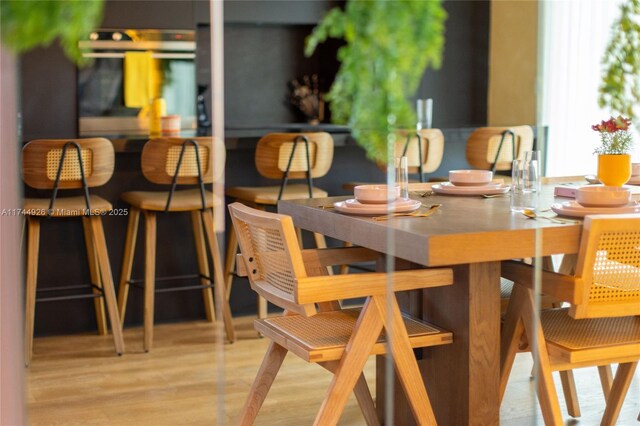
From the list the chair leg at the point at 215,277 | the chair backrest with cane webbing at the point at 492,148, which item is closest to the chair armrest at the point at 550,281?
the chair backrest with cane webbing at the point at 492,148

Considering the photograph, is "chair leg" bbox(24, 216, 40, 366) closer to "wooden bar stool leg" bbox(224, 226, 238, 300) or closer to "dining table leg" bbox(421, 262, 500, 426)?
"dining table leg" bbox(421, 262, 500, 426)

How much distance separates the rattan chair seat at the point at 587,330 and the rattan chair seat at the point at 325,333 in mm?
296

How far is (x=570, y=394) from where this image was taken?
323cm

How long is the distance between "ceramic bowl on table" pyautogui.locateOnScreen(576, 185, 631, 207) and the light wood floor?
52cm

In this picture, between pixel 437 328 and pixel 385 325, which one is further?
pixel 437 328

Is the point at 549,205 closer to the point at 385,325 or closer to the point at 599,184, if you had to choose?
the point at 599,184

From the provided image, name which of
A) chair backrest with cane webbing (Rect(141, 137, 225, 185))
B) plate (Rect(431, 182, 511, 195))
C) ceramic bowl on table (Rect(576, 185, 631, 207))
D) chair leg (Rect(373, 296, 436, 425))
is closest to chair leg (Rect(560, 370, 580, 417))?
plate (Rect(431, 182, 511, 195))

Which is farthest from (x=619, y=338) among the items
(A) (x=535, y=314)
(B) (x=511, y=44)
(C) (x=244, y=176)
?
(C) (x=244, y=176)

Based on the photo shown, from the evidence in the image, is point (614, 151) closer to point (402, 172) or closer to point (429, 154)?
point (402, 172)

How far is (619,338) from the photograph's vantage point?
8.43 ft

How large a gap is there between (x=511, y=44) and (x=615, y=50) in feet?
1.03

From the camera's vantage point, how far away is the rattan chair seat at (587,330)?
8.30 ft

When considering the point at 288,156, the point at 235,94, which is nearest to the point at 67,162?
the point at 288,156

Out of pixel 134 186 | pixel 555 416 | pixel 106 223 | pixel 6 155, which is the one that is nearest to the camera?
pixel 6 155
